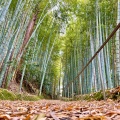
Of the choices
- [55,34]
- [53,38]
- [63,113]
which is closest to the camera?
[63,113]

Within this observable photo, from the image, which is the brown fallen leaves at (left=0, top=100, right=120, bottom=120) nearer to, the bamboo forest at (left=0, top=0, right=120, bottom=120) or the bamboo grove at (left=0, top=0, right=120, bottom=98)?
the bamboo forest at (left=0, top=0, right=120, bottom=120)

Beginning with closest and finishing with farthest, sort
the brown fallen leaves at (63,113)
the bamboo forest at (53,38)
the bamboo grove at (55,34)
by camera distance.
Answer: the brown fallen leaves at (63,113)
the bamboo forest at (53,38)
the bamboo grove at (55,34)

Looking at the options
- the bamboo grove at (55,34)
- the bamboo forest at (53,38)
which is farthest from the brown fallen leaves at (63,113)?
the bamboo grove at (55,34)

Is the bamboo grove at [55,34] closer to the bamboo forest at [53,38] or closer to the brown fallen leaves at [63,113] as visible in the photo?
the bamboo forest at [53,38]

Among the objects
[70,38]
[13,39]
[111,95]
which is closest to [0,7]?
[13,39]

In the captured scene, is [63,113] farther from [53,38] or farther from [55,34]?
[53,38]

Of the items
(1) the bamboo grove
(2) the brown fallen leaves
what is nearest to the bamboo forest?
(1) the bamboo grove

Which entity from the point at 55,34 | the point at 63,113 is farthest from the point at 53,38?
the point at 63,113

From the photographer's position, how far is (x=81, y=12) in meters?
9.34

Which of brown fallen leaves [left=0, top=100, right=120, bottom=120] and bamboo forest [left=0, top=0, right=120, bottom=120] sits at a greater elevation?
bamboo forest [left=0, top=0, right=120, bottom=120]

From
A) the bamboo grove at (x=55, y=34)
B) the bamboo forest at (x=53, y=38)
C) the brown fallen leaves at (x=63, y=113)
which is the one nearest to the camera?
the brown fallen leaves at (x=63, y=113)

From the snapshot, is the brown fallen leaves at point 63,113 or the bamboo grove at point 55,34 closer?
the brown fallen leaves at point 63,113

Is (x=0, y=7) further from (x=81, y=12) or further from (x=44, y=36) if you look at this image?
(x=44, y=36)

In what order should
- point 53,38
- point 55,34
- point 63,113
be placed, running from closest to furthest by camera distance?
point 63,113, point 55,34, point 53,38
